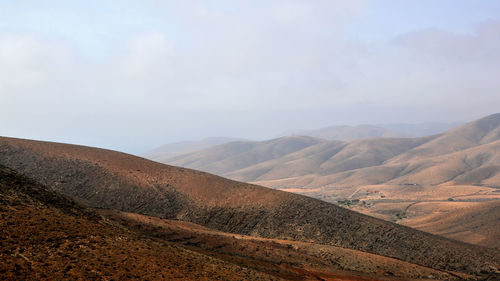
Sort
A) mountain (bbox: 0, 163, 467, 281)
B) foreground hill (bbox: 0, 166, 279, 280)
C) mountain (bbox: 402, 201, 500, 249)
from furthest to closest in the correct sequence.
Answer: mountain (bbox: 402, 201, 500, 249) < mountain (bbox: 0, 163, 467, 281) < foreground hill (bbox: 0, 166, 279, 280)

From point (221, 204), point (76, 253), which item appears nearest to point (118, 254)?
point (76, 253)

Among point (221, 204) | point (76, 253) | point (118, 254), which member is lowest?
point (221, 204)

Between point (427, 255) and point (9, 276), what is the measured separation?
154ft

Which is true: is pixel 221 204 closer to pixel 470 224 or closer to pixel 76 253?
pixel 76 253

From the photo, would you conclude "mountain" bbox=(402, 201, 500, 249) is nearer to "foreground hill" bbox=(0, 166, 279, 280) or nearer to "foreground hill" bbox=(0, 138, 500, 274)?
"foreground hill" bbox=(0, 138, 500, 274)

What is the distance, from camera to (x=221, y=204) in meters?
58.4

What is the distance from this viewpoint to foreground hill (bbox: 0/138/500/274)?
47234mm

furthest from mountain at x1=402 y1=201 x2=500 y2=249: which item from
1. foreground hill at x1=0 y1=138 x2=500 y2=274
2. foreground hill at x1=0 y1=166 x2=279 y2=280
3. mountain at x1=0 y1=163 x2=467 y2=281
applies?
foreground hill at x1=0 y1=166 x2=279 y2=280

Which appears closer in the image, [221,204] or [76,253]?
[76,253]

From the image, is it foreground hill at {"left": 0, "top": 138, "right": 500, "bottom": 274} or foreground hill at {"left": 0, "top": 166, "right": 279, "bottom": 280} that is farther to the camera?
foreground hill at {"left": 0, "top": 138, "right": 500, "bottom": 274}

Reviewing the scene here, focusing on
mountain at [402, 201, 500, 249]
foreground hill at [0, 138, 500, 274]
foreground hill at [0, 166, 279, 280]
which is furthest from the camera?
mountain at [402, 201, 500, 249]

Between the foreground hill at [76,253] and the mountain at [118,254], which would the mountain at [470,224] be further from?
the foreground hill at [76,253]

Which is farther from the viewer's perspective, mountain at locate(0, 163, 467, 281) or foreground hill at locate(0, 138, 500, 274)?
foreground hill at locate(0, 138, 500, 274)

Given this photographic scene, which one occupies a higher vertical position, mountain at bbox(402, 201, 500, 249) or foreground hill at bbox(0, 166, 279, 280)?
foreground hill at bbox(0, 166, 279, 280)
